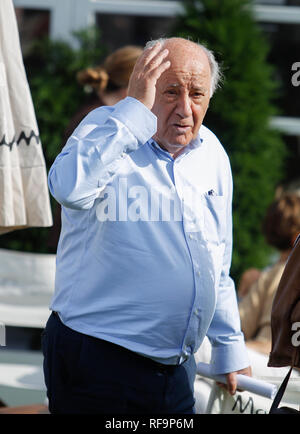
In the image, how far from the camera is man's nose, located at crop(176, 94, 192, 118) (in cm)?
251

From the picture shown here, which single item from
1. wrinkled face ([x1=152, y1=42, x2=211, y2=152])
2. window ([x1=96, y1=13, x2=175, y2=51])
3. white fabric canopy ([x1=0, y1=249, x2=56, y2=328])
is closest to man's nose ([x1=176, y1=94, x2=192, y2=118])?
wrinkled face ([x1=152, y1=42, x2=211, y2=152])

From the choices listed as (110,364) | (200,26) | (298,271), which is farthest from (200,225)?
(200,26)

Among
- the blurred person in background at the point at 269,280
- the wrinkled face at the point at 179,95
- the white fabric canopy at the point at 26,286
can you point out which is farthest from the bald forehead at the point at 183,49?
the white fabric canopy at the point at 26,286

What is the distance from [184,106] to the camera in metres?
2.52

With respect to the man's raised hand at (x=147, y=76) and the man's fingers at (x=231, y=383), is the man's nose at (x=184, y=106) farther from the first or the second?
the man's fingers at (x=231, y=383)

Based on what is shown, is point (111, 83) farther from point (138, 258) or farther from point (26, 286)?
point (138, 258)

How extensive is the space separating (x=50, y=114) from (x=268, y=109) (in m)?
1.59

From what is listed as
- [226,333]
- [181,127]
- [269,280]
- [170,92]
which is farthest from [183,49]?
[269,280]

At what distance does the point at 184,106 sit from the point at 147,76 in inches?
8.9

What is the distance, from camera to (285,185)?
605cm

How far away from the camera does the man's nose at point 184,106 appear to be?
2.51m

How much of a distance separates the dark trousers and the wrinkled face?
2.23ft

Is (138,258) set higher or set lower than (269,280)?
higher
